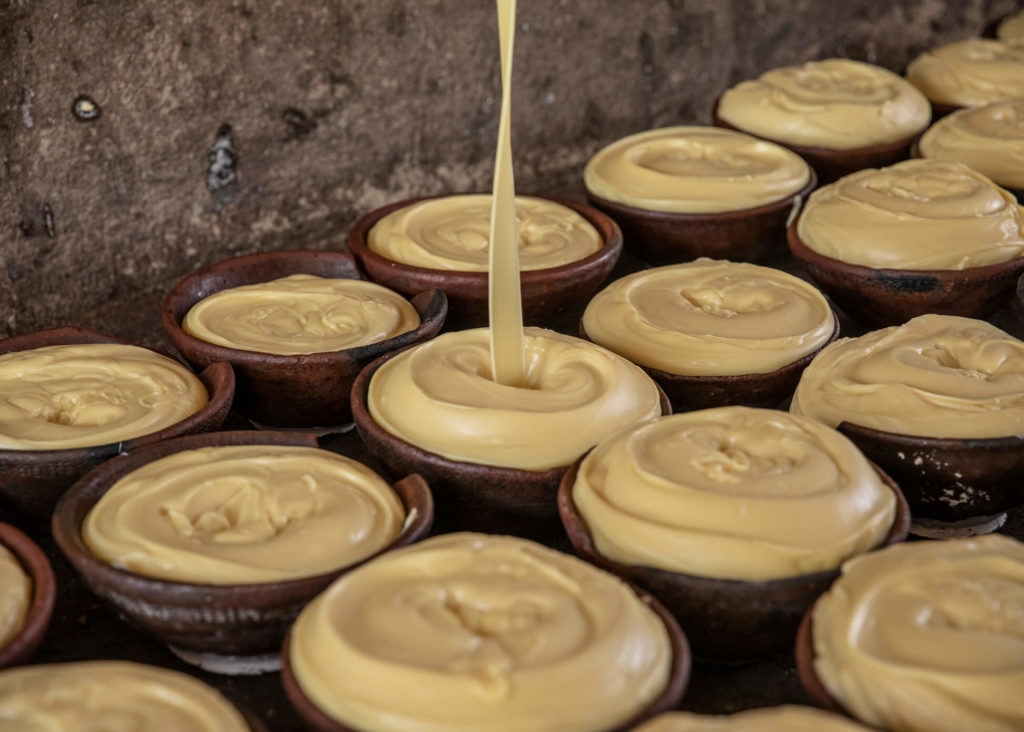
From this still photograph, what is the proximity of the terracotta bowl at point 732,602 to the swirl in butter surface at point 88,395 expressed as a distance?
0.91 metres

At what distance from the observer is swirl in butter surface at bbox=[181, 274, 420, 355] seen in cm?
238

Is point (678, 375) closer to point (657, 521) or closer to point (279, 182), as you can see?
point (657, 521)

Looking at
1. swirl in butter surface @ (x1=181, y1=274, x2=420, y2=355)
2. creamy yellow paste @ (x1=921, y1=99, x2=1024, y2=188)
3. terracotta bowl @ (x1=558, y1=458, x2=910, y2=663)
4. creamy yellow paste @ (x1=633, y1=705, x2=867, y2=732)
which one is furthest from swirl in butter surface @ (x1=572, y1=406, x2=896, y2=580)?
creamy yellow paste @ (x1=921, y1=99, x2=1024, y2=188)

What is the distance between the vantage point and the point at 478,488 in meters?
1.97

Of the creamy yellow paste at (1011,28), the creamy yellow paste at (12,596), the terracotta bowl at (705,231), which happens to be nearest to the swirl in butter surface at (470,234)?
the terracotta bowl at (705,231)

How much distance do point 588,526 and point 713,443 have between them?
278 millimetres

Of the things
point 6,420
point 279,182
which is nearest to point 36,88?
point 279,182

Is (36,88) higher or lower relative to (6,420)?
higher

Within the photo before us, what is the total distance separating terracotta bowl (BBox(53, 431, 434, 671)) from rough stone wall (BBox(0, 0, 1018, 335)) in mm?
1277

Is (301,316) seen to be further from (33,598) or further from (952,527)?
(952,527)

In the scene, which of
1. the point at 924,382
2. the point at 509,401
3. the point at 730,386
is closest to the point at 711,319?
the point at 730,386

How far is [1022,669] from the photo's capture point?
1.40 metres

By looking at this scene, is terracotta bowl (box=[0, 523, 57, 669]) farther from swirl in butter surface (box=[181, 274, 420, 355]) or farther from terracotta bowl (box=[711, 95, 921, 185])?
terracotta bowl (box=[711, 95, 921, 185])

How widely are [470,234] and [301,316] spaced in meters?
0.56
